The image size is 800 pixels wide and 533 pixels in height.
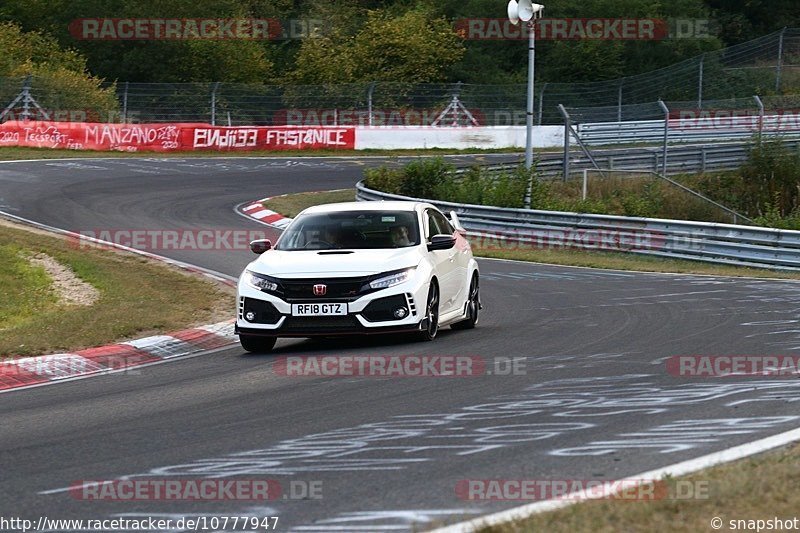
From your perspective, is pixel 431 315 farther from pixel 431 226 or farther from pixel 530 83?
pixel 530 83

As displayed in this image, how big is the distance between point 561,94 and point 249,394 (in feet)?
125

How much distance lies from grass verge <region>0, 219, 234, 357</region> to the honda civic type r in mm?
1762

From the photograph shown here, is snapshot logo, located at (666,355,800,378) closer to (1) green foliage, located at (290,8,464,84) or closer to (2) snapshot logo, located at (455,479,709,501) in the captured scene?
(2) snapshot logo, located at (455,479,709,501)

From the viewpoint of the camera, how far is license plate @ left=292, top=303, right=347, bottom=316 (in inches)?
481

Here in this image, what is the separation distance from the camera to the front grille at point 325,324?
12242 mm

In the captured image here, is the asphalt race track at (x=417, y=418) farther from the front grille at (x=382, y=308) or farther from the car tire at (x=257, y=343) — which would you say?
the front grille at (x=382, y=308)

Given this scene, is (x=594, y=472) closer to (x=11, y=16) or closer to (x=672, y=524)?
(x=672, y=524)

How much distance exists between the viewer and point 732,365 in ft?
35.1

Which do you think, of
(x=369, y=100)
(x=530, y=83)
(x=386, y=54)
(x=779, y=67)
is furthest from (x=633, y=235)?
(x=386, y=54)

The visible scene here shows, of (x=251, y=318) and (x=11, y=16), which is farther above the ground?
(x=11, y=16)

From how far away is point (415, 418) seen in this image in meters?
8.51

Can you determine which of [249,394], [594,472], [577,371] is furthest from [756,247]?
[594,472]

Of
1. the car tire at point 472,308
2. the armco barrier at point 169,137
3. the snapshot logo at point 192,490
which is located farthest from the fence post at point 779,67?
the snapshot logo at point 192,490

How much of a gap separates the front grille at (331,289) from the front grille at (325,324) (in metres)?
0.18
